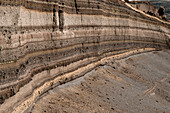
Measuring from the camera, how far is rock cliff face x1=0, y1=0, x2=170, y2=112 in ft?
22.6

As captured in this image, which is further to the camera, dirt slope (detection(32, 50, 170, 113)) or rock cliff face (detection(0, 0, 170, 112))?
dirt slope (detection(32, 50, 170, 113))

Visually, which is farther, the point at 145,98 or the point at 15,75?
the point at 145,98

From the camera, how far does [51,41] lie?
10.3 metres

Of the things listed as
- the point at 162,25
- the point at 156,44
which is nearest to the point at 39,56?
the point at 156,44

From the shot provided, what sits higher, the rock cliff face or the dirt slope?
the rock cliff face

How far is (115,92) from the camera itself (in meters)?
11.7

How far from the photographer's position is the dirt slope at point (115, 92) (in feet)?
29.7

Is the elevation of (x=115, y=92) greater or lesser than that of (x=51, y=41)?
lesser

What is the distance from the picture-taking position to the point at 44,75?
9.81 meters

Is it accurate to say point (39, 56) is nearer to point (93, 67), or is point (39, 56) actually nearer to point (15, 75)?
point (15, 75)

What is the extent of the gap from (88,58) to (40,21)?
5209 mm

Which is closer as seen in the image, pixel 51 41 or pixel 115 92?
pixel 51 41

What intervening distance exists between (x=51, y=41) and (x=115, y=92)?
4491mm

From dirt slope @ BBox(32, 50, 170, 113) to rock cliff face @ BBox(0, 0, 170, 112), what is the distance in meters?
0.65
